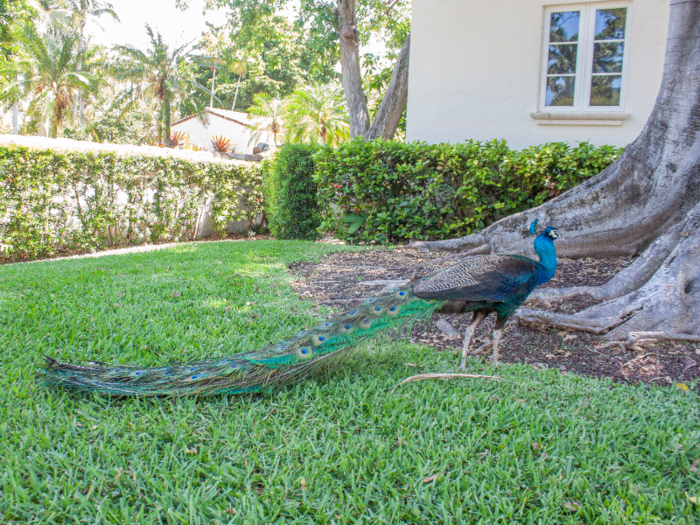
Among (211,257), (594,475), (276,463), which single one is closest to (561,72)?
(211,257)

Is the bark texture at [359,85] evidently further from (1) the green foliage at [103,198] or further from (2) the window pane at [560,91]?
(2) the window pane at [560,91]

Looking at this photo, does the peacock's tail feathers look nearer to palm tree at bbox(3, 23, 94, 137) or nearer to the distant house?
palm tree at bbox(3, 23, 94, 137)

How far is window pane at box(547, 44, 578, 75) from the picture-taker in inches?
317

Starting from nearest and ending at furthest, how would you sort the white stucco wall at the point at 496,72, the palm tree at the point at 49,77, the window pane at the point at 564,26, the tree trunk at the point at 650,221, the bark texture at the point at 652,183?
1. the tree trunk at the point at 650,221
2. the bark texture at the point at 652,183
3. the white stucco wall at the point at 496,72
4. the window pane at the point at 564,26
5. the palm tree at the point at 49,77

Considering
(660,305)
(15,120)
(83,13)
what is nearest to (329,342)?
(660,305)

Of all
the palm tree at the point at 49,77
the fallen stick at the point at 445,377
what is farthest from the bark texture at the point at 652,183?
the palm tree at the point at 49,77

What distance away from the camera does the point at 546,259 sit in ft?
9.99

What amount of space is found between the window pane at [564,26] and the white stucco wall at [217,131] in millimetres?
29108

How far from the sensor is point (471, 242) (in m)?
6.48

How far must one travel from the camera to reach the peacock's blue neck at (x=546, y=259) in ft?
9.88

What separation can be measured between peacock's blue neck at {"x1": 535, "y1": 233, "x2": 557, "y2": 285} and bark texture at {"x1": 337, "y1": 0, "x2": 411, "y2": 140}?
28.0 ft

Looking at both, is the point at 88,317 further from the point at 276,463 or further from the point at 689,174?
the point at 689,174

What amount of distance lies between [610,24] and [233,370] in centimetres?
854

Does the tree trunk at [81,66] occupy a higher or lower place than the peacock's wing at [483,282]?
higher
